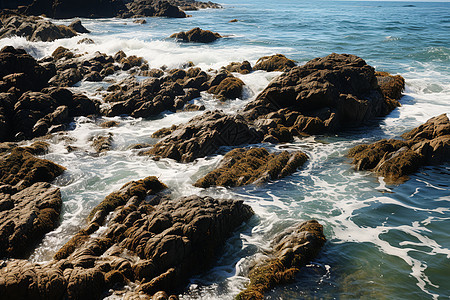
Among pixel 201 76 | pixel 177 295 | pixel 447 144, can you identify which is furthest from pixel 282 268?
pixel 201 76

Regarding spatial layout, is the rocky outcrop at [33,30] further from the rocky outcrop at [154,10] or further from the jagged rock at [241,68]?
the rocky outcrop at [154,10]

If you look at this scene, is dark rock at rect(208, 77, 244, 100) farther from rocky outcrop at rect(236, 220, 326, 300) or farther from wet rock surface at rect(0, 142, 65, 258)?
rocky outcrop at rect(236, 220, 326, 300)

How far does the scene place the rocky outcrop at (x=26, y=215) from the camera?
10.6 m

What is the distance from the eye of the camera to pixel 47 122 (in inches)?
830

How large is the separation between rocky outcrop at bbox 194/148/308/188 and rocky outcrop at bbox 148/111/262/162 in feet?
4.78

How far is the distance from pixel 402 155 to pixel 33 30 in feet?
159

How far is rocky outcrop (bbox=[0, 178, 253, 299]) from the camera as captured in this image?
8422 mm

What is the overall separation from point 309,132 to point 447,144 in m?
6.78

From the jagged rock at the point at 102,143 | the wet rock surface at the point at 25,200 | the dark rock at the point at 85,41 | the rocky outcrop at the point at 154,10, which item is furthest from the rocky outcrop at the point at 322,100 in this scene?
the rocky outcrop at the point at 154,10

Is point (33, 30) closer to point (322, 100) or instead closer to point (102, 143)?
point (102, 143)

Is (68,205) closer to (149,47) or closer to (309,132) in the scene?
(309,132)

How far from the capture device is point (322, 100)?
20859 millimetres

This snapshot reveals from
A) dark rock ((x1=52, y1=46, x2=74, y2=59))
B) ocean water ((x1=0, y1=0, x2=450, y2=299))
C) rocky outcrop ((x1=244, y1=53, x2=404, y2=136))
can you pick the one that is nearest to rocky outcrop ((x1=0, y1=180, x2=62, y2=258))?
ocean water ((x1=0, y1=0, x2=450, y2=299))

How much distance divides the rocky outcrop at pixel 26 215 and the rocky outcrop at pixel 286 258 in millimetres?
6954
